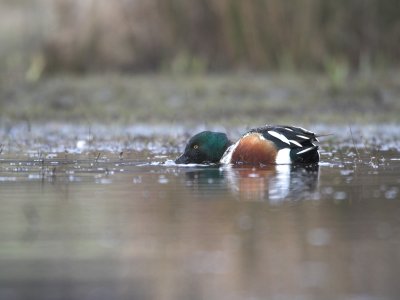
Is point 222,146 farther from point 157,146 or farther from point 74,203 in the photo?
point 74,203

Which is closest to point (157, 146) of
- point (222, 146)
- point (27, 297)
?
point (222, 146)

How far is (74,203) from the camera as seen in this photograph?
22.8ft

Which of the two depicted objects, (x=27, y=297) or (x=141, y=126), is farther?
(x=141, y=126)

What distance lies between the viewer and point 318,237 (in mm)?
5484

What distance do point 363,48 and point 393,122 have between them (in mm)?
3270

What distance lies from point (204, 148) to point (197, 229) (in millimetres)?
3788

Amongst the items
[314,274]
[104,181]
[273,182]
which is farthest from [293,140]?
[314,274]

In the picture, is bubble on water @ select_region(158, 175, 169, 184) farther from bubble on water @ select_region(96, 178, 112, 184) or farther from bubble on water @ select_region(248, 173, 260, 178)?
bubble on water @ select_region(248, 173, 260, 178)

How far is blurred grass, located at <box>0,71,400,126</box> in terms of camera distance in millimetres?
15086

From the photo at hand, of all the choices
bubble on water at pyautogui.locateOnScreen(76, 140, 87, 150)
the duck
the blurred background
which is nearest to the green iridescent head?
the duck

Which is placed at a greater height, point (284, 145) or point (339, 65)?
point (339, 65)

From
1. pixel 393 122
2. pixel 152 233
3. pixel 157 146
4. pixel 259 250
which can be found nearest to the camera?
pixel 259 250

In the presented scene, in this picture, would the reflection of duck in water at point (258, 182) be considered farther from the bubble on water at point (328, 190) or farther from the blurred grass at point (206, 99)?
the blurred grass at point (206, 99)

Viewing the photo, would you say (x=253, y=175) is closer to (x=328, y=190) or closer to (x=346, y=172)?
(x=346, y=172)
